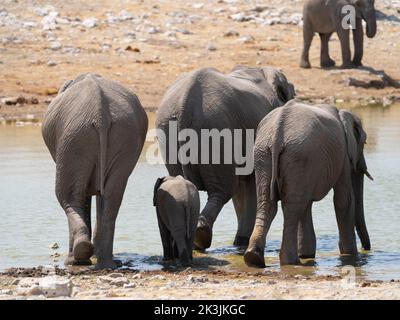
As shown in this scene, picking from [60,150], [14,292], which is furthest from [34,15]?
[14,292]

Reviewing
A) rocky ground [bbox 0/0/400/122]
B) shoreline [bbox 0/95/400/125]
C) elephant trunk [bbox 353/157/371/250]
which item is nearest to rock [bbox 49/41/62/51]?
rocky ground [bbox 0/0/400/122]

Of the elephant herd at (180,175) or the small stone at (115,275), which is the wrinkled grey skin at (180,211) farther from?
the small stone at (115,275)

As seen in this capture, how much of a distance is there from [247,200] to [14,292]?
11.9 feet

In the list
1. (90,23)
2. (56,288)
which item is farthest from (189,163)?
(90,23)

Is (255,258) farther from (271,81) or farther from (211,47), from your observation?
(211,47)

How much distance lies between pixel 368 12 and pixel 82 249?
1541cm

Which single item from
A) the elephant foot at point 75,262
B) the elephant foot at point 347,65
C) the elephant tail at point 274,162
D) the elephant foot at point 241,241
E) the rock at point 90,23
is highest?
the elephant tail at point 274,162

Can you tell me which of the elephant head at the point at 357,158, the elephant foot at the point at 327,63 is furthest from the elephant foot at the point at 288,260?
the elephant foot at the point at 327,63

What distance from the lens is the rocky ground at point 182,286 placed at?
25.4 feet

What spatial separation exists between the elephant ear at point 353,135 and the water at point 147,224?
780 mm

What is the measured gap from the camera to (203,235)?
10.4m

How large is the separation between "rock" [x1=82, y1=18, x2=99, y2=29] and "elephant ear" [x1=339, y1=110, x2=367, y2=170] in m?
16.5

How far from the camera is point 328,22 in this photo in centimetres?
2488

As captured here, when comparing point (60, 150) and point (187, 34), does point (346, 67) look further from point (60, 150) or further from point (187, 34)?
point (60, 150)
